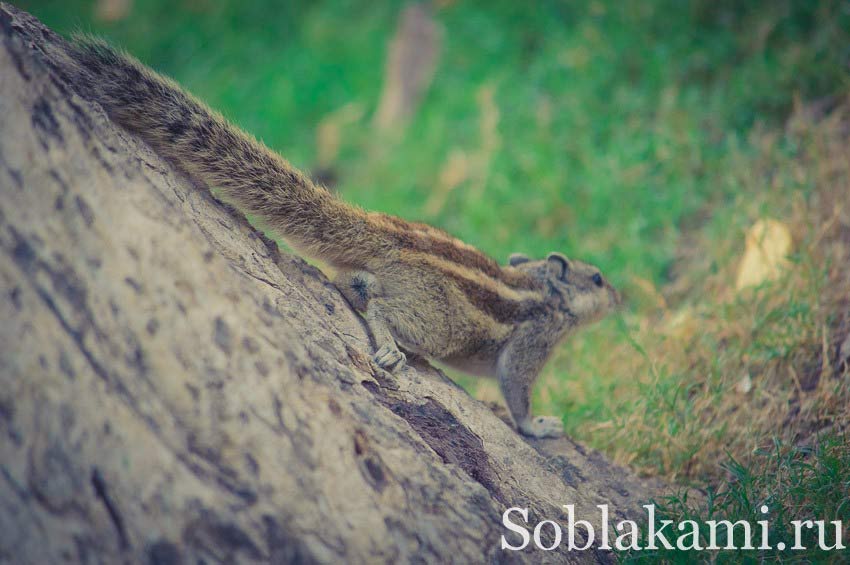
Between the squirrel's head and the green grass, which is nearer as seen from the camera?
the green grass

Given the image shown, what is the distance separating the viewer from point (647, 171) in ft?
21.9

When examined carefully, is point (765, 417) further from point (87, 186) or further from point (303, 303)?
point (87, 186)

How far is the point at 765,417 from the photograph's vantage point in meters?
4.07

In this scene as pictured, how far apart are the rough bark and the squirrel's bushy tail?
21 cm

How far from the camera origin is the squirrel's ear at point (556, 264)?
4621mm

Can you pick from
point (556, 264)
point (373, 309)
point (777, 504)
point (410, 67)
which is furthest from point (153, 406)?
point (410, 67)

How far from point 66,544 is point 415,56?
907cm

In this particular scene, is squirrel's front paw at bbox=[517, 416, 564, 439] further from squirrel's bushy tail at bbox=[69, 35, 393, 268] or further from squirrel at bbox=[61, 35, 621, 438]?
squirrel's bushy tail at bbox=[69, 35, 393, 268]

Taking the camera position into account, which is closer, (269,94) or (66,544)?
(66,544)

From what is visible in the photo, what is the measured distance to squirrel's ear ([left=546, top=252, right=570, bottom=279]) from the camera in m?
4.62

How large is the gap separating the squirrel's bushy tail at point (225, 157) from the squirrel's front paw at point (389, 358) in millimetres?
513

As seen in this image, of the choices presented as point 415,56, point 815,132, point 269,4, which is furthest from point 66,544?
point 269,4

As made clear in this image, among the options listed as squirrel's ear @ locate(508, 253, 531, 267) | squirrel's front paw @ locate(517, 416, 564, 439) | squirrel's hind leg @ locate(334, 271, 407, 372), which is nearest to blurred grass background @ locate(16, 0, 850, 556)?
Answer: squirrel's front paw @ locate(517, 416, 564, 439)

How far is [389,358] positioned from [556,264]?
171 cm
